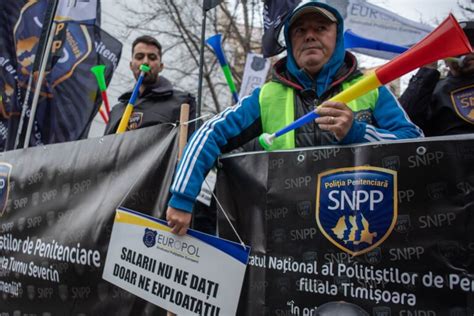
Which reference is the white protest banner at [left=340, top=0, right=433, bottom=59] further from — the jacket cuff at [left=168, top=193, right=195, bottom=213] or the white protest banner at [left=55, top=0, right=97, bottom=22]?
the jacket cuff at [left=168, top=193, right=195, bottom=213]

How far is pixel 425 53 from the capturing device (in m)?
1.77

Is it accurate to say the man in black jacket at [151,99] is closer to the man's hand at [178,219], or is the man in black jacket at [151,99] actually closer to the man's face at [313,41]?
the man's face at [313,41]

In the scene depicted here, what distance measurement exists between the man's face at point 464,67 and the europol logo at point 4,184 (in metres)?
3.09

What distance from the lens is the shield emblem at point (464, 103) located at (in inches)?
118

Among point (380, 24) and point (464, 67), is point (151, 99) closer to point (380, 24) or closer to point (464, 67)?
point (380, 24)

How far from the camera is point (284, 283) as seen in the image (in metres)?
2.10

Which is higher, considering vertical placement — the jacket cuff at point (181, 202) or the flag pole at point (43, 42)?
the flag pole at point (43, 42)

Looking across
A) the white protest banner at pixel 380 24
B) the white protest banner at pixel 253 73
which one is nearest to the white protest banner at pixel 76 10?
the white protest banner at pixel 380 24

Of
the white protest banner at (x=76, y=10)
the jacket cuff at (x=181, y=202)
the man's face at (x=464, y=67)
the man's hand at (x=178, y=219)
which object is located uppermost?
the white protest banner at (x=76, y=10)

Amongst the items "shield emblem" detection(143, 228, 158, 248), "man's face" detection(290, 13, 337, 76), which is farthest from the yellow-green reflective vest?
"shield emblem" detection(143, 228, 158, 248)

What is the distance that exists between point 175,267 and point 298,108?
0.98 metres

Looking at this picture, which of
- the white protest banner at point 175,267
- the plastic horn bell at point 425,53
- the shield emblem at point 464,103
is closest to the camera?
the plastic horn bell at point 425,53

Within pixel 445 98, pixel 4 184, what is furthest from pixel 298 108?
pixel 4 184

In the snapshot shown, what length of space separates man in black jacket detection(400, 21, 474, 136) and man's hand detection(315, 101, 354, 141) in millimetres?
1356
